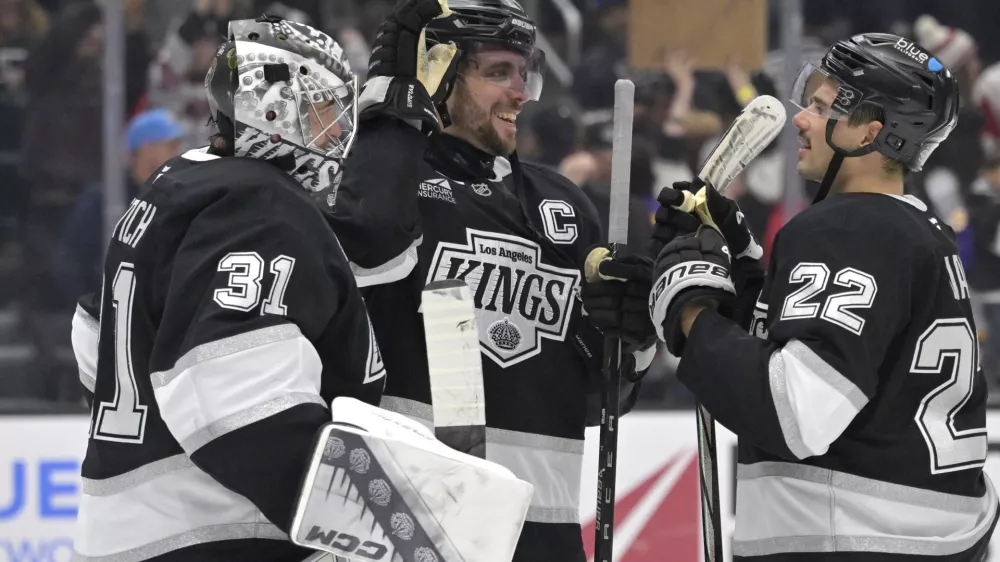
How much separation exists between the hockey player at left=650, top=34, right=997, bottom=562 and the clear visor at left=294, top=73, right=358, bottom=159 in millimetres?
615

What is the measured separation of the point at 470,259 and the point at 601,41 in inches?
90.8

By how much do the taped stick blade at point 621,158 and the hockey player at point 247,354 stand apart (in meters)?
0.65

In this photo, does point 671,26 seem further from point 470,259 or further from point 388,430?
point 388,430

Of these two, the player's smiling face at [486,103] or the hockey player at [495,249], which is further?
the player's smiling face at [486,103]

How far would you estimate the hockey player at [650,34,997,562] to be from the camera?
7.06ft

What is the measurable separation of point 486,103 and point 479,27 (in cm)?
15

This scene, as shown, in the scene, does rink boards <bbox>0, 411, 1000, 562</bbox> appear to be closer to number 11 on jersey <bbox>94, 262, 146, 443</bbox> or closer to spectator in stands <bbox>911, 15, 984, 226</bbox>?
spectator in stands <bbox>911, 15, 984, 226</bbox>

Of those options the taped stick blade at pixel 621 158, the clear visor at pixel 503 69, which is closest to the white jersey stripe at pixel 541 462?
the taped stick blade at pixel 621 158

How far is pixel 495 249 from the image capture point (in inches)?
107

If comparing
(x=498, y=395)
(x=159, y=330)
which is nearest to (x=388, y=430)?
(x=159, y=330)

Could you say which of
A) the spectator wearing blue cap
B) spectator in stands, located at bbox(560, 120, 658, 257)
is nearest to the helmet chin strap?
spectator in stands, located at bbox(560, 120, 658, 257)

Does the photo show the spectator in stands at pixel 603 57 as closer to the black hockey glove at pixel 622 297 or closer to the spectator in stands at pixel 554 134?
the spectator in stands at pixel 554 134

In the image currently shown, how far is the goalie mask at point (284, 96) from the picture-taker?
1951 millimetres

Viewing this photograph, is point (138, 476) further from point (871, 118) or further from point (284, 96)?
point (871, 118)
